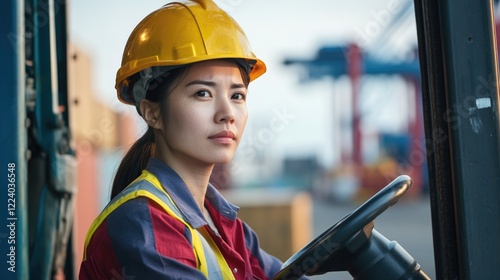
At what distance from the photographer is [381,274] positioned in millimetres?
1681

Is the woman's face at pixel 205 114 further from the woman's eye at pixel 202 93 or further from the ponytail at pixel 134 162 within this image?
the ponytail at pixel 134 162

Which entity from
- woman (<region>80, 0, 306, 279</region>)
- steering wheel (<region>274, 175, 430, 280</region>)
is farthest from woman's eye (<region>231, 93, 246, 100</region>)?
steering wheel (<region>274, 175, 430, 280</region>)

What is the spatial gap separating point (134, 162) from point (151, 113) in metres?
0.17

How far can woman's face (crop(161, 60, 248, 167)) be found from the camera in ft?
5.75

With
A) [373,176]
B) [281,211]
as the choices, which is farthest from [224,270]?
[373,176]

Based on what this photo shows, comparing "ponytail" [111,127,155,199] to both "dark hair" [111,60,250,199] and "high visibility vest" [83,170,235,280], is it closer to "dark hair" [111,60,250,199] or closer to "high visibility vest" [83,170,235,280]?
"dark hair" [111,60,250,199]

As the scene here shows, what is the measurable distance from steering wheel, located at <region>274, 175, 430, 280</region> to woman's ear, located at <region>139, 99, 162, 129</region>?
0.49m

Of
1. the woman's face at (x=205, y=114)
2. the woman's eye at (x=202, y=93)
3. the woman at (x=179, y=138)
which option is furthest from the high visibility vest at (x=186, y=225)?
the woman's eye at (x=202, y=93)

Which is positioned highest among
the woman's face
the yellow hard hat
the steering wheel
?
the yellow hard hat

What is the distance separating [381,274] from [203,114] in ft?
1.83

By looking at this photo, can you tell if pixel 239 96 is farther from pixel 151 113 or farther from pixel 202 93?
pixel 151 113

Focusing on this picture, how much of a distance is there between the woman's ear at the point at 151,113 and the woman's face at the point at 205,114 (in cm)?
6

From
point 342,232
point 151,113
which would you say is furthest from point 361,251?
point 151,113

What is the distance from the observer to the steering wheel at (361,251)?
5.10ft
